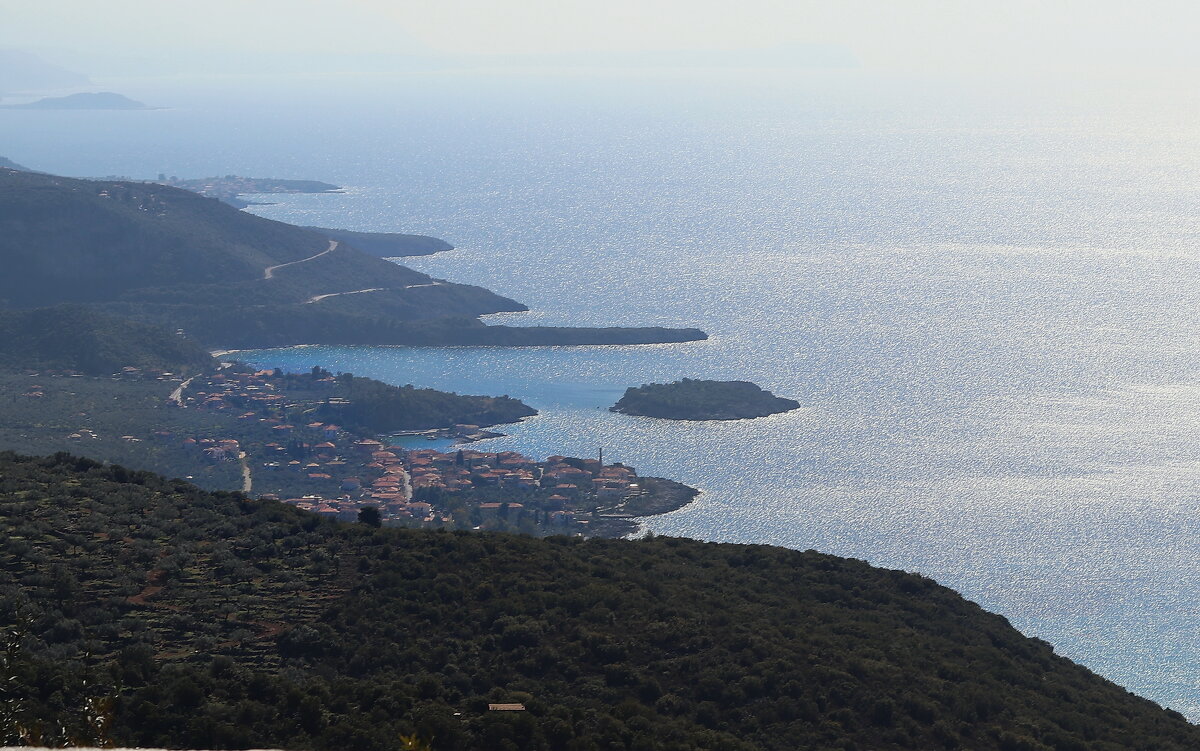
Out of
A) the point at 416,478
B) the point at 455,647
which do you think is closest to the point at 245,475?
the point at 416,478

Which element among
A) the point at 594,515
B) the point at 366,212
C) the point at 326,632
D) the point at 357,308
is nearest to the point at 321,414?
the point at 594,515

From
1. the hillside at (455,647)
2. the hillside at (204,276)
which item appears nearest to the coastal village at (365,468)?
the hillside at (204,276)

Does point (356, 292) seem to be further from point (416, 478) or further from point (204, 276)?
point (416, 478)

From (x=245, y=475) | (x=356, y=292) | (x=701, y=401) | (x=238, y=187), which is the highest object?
(x=238, y=187)

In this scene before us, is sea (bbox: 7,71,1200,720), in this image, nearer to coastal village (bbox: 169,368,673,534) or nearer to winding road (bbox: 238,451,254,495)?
coastal village (bbox: 169,368,673,534)

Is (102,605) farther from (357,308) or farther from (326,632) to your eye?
(357,308)
